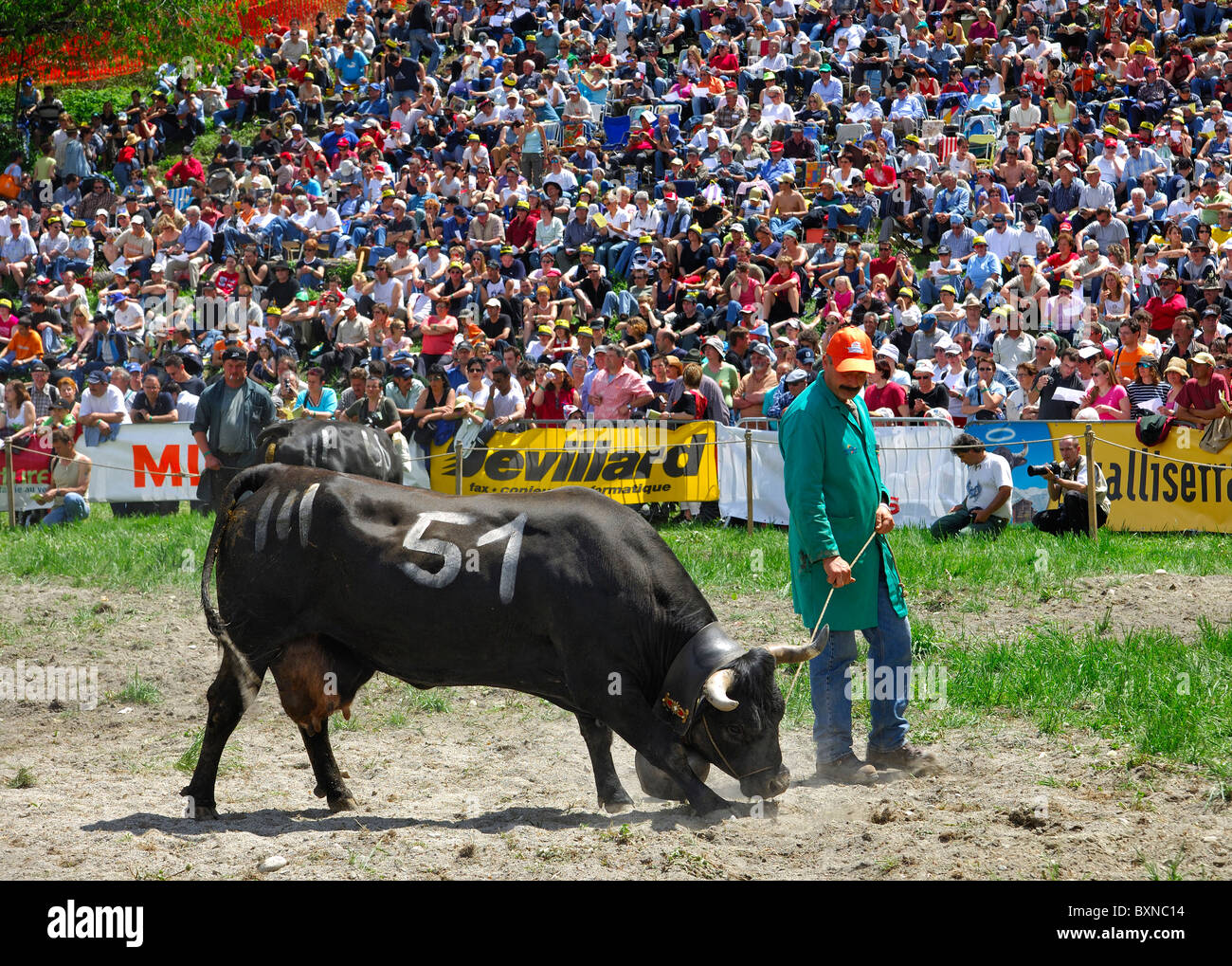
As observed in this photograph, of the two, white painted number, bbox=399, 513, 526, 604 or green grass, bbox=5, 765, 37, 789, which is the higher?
white painted number, bbox=399, 513, 526, 604

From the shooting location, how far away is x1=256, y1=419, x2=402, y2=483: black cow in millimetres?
8086

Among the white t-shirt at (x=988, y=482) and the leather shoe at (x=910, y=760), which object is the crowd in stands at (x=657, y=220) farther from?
the leather shoe at (x=910, y=760)

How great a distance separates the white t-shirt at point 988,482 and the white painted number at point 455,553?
22.6ft

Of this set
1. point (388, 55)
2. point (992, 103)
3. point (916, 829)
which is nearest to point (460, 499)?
point (916, 829)

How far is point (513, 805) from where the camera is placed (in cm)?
693

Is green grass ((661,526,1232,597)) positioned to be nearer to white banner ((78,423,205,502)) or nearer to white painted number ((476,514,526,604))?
white painted number ((476,514,526,604))

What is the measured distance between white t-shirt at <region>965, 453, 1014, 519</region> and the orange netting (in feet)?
68.1

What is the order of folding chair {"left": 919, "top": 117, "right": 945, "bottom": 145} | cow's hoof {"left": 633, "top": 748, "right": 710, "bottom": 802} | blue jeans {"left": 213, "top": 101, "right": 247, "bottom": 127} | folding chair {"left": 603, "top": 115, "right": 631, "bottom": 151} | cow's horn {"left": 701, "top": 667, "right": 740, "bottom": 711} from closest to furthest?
1. cow's horn {"left": 701, "top": 667, "right": 740, "bottom": 711}
2. cow's hoof {"left": 633, "top": 748, "right": 710, "bottom": 802}
3. folding chair {"left": 919, "top": 117, "right": 945, "bottom": 145}
4. folding chair {"left": 603, "top": 115, "right": 631, "bottom": 151}
5. blue jeans {"left": 213, "top": 101, "right": 247, "bottom": 127}

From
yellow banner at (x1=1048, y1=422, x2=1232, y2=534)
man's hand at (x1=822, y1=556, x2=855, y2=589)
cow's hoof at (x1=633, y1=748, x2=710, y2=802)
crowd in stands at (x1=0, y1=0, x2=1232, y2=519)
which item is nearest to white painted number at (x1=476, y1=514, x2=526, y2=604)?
cow's hoof at (x1=633, y1=748, x2=710, y2=802)

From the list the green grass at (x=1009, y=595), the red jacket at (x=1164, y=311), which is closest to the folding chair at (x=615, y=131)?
the red jacket at (x=1164, y=311)

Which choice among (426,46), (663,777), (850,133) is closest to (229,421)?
(663,777)

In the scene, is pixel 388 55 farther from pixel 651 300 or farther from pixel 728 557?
pixel 728 557

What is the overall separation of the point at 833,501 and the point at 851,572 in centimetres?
37

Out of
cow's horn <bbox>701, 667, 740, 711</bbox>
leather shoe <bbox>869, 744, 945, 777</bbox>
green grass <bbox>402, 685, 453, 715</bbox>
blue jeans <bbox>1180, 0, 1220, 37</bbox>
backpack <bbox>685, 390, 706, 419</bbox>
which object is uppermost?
blue jeans <bbox>1180, 0, 1220, 37</bbox>
